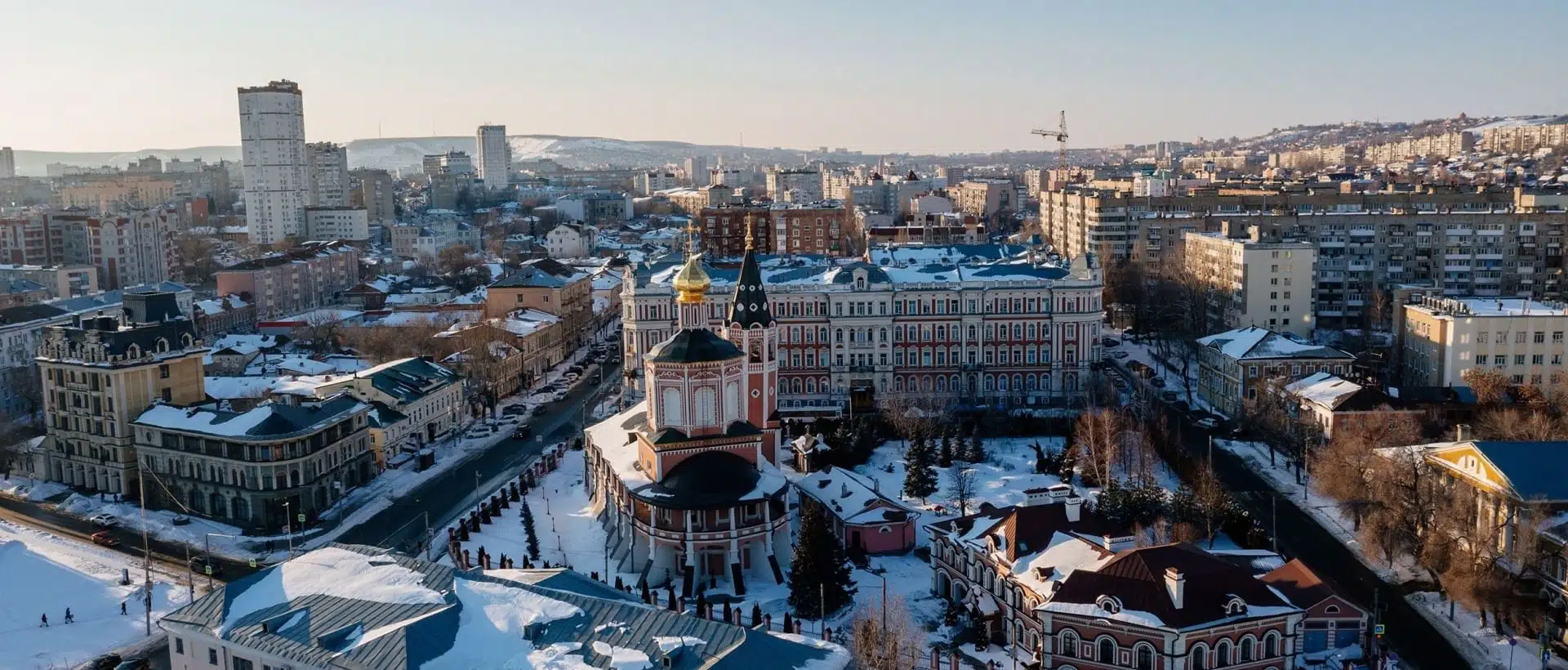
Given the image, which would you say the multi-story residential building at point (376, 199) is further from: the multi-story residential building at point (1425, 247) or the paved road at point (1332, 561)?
the paved road at point (1332, 561)

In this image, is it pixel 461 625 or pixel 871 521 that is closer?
pixel 461 625

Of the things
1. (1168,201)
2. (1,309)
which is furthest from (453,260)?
(1168,201)

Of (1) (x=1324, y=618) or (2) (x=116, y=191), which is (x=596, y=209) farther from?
(1) (x=1324, y=618)

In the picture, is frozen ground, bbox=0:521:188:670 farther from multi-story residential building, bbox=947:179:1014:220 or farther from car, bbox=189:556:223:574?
multi-story residential building, bbox=947:179:1014:220

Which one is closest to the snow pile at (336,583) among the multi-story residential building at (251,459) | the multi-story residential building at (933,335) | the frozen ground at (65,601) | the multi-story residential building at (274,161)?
the frozen ground at (65,601)

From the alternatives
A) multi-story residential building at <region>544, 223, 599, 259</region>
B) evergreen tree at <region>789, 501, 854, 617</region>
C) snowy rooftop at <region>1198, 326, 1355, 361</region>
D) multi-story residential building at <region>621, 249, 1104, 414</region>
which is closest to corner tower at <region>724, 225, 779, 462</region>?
evergreen tree at <region>789, 501, 854, 617</region>

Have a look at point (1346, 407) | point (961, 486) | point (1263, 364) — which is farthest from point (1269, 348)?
point (961, 486)

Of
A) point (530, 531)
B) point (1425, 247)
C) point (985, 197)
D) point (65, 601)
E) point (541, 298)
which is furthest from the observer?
point (985, 197)
